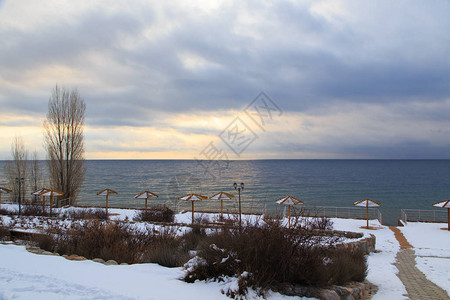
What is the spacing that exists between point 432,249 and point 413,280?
6409mm

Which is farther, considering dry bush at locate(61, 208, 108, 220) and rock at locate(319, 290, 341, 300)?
dry bush at locate(61, 208, 108, 220)

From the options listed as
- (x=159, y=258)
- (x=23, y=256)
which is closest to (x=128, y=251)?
(x=159, y=258)

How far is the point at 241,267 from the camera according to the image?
5469 mm

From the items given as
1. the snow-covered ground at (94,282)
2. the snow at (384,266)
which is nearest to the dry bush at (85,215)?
the snow-covered ground at (94,282)

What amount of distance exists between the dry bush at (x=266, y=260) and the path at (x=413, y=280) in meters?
2.76

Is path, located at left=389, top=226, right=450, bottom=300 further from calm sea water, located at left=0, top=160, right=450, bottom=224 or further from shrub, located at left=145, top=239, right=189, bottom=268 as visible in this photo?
shrub, located at left=145, top=239, right=189, bottom=268

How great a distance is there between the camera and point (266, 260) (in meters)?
5.36

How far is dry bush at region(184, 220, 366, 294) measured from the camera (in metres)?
5.31

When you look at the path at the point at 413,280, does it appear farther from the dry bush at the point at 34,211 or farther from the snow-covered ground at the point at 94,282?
the dry bush at the point at 34,211

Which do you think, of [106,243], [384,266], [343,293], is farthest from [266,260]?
[384,266]

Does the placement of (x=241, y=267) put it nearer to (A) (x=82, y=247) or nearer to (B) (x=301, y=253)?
(B) (x=301, y=253)

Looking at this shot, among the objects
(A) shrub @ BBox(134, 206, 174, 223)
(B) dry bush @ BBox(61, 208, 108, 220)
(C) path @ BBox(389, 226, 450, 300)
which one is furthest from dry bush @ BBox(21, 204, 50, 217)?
(C) path @ BBox(389, 226, 450, 300)

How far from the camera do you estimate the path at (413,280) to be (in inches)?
275

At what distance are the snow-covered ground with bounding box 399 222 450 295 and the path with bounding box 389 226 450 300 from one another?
0.62ft
